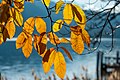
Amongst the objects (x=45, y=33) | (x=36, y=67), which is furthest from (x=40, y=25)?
(x=36, y=67)

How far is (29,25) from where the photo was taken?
1170 mm

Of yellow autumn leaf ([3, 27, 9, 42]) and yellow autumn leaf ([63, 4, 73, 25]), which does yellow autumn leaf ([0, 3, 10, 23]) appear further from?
yellow autumn leaf ([63, 4, 73, 25])

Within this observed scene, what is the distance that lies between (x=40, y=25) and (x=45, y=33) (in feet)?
0.12

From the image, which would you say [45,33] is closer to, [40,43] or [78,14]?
[40,43]

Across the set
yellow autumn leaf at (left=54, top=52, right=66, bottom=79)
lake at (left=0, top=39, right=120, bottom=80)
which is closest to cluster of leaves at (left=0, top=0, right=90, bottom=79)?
yellow autumn leaf at (left=54, top=52, right=66, bottom=79)

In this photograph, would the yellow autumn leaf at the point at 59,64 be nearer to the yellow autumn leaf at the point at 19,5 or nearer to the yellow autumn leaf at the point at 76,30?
the yellow autumn leaf at the point at 76,30

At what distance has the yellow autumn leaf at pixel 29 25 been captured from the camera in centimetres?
115

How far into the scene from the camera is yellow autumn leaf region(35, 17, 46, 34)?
3.79ft

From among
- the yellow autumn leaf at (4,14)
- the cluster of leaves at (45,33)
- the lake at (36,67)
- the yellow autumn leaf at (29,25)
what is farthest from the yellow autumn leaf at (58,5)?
the lake at (36,67)

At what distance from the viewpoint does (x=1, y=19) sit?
101 centimetres

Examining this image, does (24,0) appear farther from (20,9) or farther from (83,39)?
(83,39)

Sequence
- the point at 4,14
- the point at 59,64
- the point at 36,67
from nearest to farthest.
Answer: the point at 4,14
the point at 59,64
the point at 36,67

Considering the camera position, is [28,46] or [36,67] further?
[36,67]

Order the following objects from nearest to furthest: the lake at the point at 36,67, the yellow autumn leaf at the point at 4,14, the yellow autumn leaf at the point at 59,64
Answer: the yellow autumn leaf at the point at 4,14 < the yellow autumn leaf at the point at 59,64 < the lake at the point at 36,67
